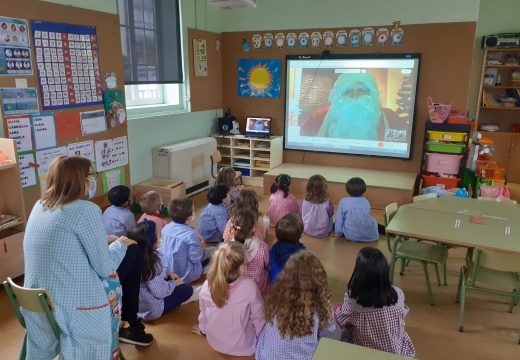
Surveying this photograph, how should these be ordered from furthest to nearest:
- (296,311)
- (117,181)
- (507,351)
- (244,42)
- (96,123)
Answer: (244,42), (117,181), (96,123), (507,351), (296,311)

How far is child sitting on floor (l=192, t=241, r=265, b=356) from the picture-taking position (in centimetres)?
219

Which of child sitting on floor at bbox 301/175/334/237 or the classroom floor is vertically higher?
child sitting on floor at bbox 301/175/334/237

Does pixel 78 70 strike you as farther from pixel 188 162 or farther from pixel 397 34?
pixel 397 34

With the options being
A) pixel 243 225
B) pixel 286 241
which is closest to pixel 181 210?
pixel 243 225

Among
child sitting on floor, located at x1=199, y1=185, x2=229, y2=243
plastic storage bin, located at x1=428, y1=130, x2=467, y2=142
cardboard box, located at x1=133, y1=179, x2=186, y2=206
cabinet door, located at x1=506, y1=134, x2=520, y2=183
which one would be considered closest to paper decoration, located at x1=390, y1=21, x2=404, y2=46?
plastic storage bin, located at x1=428, y1=130, x2=467, y2=142

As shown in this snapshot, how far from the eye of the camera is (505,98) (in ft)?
20.6

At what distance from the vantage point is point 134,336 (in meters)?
2.45

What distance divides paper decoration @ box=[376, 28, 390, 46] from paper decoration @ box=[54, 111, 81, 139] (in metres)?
3.85

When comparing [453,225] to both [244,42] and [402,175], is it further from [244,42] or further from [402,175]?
[244,42]

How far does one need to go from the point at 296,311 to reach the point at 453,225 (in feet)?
5.30

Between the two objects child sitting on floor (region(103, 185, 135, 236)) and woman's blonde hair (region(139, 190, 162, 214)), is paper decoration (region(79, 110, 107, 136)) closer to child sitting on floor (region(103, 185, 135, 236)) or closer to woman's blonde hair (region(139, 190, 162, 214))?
child sitting on floor (region(103, 185, 135, 236))

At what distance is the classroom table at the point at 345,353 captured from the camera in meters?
1.49

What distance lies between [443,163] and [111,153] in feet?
13.2

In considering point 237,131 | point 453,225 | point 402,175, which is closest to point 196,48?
point 237,131
